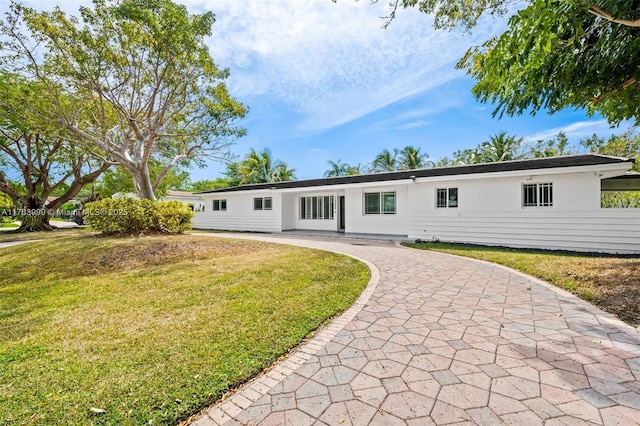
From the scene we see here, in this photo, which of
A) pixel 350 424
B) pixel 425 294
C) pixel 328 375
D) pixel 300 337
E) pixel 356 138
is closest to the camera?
pixel 350 424

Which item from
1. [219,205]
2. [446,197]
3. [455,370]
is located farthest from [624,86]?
[219,205]

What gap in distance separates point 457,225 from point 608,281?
6.44 metres

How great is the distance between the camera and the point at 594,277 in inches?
232

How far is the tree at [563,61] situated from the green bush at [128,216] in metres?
11.7

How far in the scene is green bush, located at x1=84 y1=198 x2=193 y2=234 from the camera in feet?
37.8

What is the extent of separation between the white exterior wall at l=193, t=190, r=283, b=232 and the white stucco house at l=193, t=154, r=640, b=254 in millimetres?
139

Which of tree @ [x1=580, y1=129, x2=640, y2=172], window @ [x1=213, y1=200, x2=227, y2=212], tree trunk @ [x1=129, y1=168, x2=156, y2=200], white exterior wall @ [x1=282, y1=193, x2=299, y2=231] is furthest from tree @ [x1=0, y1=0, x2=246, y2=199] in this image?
tree @ [x1=580, y1=129, x2=640, y2=172]

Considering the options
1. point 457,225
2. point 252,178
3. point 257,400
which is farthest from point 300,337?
point 252,178

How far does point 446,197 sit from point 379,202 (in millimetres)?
3533

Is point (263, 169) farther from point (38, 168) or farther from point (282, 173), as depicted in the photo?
point (38, 168)

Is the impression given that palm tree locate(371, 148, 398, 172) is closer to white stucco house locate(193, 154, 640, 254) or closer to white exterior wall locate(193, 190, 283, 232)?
white stucco house locate(193, 154, 640, 254)

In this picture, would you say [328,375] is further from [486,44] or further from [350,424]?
[486,44]

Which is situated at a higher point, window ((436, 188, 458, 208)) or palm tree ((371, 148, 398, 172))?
palm tree ((371, 148, 398, 172))

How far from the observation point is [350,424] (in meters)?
2.07
